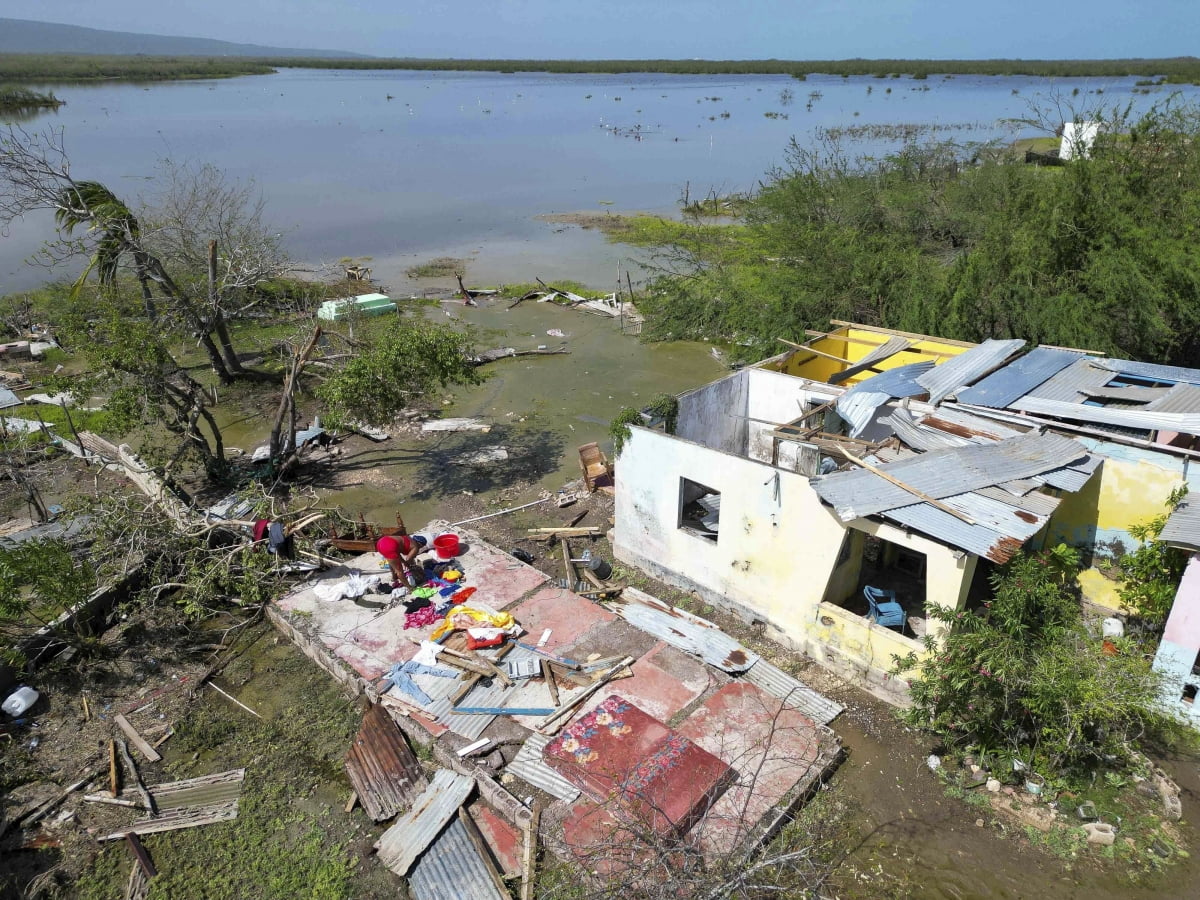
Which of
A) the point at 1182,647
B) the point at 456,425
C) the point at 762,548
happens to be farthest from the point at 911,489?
the point at 456,425

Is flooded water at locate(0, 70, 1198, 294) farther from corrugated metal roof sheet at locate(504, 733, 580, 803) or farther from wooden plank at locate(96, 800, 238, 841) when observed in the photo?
wooden plank at locate(96, 800, 238, 841)

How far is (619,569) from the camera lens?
1239 cm

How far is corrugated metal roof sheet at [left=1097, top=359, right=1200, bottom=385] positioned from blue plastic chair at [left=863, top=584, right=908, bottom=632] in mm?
5593

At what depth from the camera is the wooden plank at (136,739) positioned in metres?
8.84

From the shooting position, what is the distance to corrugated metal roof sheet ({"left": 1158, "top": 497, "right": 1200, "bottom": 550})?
766 cm

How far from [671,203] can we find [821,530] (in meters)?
40.8

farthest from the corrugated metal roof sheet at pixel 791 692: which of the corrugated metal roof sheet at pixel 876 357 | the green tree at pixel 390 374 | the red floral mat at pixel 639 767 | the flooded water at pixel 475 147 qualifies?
the flooded water at pixel 475 147

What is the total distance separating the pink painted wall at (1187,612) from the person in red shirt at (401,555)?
1024 centimetres

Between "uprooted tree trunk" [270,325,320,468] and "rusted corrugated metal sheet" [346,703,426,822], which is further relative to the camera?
"uprooted tree trunk" [270,325,320,468]

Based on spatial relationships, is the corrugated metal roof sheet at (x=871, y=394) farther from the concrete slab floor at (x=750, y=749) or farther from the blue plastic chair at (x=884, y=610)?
the concrete slab floor at (x=750, y=749)

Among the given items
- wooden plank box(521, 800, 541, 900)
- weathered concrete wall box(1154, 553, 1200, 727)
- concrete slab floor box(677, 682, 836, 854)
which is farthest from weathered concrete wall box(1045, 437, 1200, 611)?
wooden plank box(521, 800, 541, 900)

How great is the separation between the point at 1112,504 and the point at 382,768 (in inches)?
415

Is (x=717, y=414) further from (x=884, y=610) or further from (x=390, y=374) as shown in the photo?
(x=390, y=374)

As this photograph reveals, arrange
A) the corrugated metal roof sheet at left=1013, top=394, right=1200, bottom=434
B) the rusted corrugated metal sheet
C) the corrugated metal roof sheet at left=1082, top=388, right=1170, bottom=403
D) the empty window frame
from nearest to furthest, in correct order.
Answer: the rusted corrugated metal sheet, the corrugated metal roof sheet at left=1013, top=394, right=1200, bottom=434, the corrugated metal roof sheet at left=1082, top=388, right=1170, bottom=403, the empty window frame
